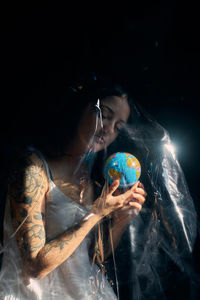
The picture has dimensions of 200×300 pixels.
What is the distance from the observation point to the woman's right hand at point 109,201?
0.79m

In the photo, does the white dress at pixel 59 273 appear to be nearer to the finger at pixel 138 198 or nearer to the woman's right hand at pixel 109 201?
the woman's right hand at pixel 109 201

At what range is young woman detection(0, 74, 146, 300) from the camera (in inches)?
→ 30.4

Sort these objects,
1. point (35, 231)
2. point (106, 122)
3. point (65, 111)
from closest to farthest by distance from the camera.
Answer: point (35, 231)
point (106, 122)
point (65, 111)

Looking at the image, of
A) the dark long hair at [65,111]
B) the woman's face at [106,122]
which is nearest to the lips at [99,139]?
the woman's face at [106,122]

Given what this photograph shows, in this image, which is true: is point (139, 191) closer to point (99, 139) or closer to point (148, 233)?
point (148, 233)

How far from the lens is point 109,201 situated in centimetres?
79

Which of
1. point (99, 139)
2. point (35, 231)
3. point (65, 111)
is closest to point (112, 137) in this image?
point (99, 139)

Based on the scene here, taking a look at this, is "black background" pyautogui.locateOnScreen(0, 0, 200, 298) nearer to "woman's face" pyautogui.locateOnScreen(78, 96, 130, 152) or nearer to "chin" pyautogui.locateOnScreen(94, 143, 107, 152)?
"woman's face" pyautogui.locateOnScreen(78, 96, 130, 152)

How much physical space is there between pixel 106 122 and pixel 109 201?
0.33 m

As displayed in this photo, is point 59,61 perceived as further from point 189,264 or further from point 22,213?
point 189,264

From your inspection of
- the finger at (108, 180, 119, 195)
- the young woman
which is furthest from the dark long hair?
the finger at (108, 180, 119, 195)

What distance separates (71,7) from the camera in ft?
3.16

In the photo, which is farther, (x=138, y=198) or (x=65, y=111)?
(x=65, y=111)

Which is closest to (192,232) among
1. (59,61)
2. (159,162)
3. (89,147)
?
(159,162)
